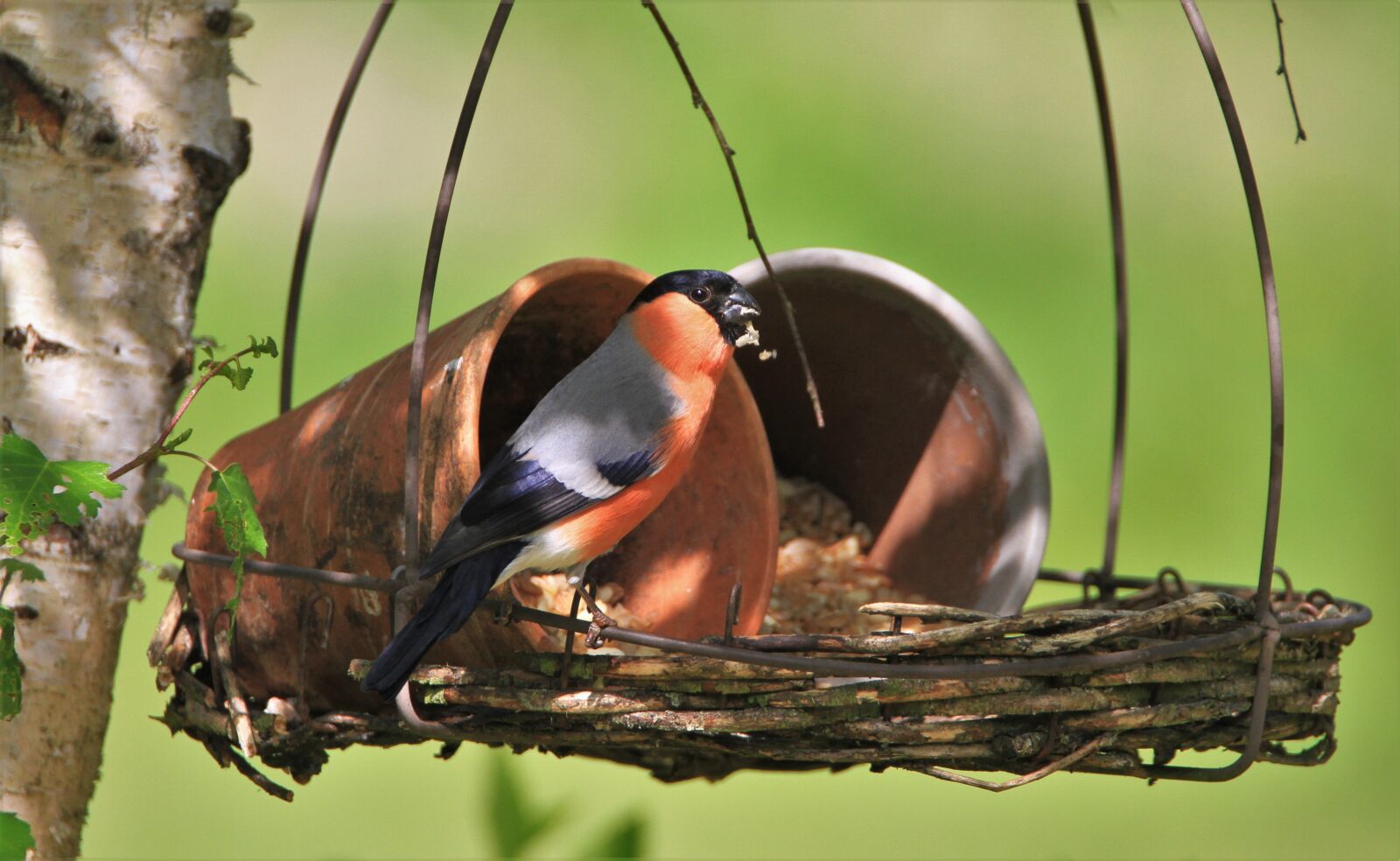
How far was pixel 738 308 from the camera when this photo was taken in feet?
4.69

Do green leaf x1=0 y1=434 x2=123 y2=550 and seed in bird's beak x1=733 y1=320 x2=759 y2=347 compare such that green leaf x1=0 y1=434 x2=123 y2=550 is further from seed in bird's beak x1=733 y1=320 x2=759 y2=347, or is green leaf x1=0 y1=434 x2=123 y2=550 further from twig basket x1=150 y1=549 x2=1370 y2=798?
seed in bird's beak x1=733 y1=320 x2=759 y2=347

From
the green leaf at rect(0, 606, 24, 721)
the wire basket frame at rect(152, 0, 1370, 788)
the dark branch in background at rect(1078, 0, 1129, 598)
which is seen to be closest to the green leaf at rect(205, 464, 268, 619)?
the wire basket frame at rect(152, 0, 1370, 788)

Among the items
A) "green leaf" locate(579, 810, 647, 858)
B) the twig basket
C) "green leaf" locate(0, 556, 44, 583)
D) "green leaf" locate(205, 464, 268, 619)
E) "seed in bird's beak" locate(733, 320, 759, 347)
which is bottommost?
"green leaf" locate(579, 810, 647, 858)

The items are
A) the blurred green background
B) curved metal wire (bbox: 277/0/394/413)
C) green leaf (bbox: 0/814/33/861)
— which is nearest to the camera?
green leaf (bbox: 0/814/33/861)

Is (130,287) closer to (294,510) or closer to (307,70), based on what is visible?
(294,510)

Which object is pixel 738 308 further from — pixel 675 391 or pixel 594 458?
pixel 594 458

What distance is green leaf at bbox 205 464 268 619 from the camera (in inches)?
43.8

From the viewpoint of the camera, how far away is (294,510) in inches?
56.6

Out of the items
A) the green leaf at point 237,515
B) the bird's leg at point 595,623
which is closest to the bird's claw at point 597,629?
the bird's leg at point 595,623

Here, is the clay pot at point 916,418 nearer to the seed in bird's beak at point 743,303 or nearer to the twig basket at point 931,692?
the seed in bird's beak at point 743,303

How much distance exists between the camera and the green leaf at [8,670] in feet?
3.63

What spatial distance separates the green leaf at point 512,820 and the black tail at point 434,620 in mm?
118

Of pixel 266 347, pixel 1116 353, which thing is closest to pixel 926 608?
pixel 266 347

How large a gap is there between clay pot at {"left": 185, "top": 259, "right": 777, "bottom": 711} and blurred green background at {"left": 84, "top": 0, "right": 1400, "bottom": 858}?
122cm
